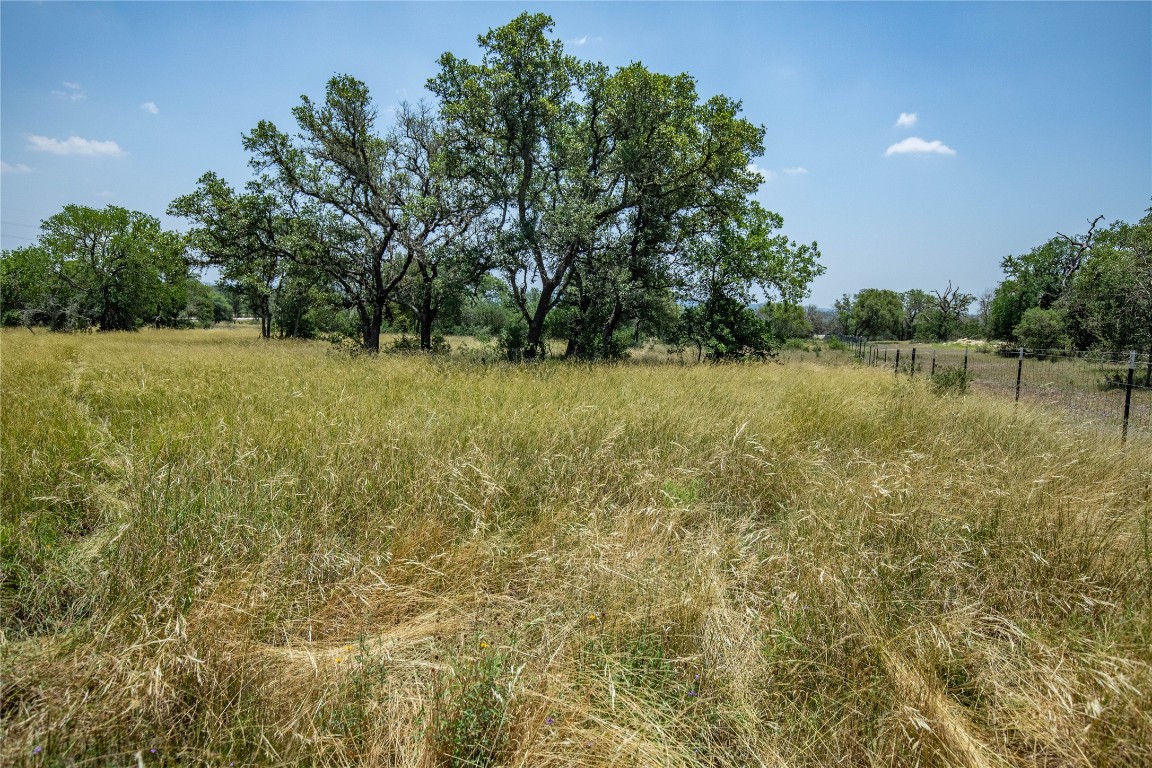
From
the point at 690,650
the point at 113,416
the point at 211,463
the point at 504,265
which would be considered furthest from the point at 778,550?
the point at 504,265

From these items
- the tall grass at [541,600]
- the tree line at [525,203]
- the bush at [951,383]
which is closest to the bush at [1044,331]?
the tree line at [525,203]

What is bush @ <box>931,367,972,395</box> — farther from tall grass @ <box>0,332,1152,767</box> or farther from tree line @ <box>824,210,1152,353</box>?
tree line @ <box>824,210,1152,353</box>

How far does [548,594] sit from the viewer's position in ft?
8.79

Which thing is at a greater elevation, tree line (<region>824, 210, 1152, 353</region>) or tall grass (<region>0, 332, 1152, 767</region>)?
tree line (<region>824, 210, 1152, 353</region>)

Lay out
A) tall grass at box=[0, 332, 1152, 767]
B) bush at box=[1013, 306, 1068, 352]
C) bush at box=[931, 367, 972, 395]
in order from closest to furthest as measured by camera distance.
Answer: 1. tall grass at box=[0, 332, 1152, 767]
2. bush at box=[931, 367, 972, 395]
3. bush at box=[1013, 306, 1068, 352]

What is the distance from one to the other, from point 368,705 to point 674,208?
17986 millimetres

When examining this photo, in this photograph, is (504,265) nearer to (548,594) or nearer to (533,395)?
(533,395)

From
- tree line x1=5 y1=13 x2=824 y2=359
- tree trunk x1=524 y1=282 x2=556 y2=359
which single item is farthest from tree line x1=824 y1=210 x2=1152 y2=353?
tree trunk x1=524 y1=282 x2=556 y2=359

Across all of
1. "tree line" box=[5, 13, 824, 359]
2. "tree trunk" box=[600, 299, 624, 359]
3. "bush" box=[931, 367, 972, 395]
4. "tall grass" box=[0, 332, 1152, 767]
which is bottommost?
"tall grass" box=[0, 332, 1152, 767]

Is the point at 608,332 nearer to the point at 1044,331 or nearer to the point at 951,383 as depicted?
the point at 951,383

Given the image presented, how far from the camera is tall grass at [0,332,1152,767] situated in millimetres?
1794

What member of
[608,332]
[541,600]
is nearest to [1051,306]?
[608,332]

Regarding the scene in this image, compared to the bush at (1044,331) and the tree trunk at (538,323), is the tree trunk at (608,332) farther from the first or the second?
the bush at (1044,331)

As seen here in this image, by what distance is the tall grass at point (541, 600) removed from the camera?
5.89 ft
